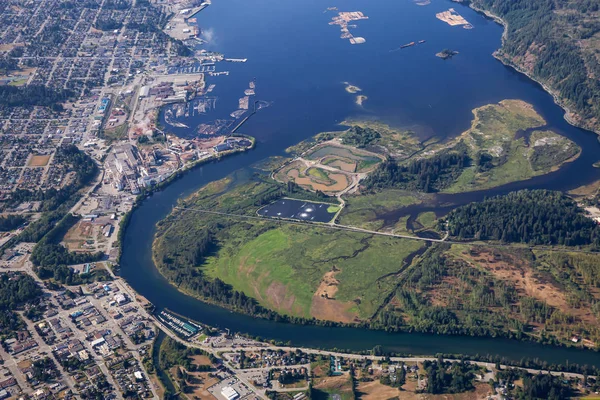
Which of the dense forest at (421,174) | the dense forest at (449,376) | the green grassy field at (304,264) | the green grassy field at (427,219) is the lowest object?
the green grassy field at (304,264)

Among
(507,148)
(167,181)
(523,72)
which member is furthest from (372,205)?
(523,72)

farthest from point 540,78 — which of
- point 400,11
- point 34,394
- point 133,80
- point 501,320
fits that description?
point 34,394

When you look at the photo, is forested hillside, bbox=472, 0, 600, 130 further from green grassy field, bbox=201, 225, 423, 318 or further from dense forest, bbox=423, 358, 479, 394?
dense forest, bbox=423, 358, 479, 394

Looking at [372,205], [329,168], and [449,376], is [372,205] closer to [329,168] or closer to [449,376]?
[329,168]

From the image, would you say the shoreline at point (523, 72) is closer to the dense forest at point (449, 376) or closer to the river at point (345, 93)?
the river at point (345, 93)

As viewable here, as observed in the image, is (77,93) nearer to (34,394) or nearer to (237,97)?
(237,97)

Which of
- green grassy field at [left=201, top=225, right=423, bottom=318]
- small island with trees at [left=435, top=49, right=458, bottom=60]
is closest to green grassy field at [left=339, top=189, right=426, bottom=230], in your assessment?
green grassy field at [left=201, top=225, right=423, bottom=318]

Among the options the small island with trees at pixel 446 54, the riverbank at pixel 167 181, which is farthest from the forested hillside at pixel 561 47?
the riverbank at pixel 167 181
